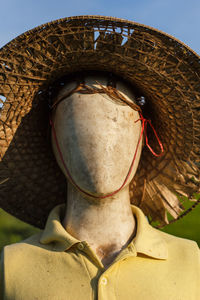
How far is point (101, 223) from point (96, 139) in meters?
0.31

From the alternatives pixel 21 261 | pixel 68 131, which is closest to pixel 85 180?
pixel 68 131

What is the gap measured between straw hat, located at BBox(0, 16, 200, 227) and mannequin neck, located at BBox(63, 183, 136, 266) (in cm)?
31

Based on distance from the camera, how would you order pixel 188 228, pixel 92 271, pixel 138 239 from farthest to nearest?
pixel 188 228 < pixel 138 239 < pixel 92 271

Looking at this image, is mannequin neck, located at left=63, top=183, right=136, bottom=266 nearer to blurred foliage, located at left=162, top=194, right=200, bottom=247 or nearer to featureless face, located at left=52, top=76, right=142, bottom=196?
featureless face, located at left=52, top=76, right=142, bottom=196

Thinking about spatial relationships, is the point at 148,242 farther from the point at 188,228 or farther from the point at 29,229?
the point at 29,229

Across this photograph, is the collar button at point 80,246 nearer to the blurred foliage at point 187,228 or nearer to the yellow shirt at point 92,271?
the yellow shirt at point 92,271

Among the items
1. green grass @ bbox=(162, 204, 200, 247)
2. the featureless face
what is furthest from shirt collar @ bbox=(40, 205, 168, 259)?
green grass @ bbox=(162, 204, 200, 247)

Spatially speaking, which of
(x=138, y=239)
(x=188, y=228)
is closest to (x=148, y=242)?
(x=138, y=239)

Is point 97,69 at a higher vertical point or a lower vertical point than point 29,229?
higher

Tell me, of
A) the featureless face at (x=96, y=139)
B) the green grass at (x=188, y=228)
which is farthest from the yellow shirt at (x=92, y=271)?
the green grass at (x=188, y=228)

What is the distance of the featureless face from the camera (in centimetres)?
118

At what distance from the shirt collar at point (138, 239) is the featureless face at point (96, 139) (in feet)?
0.59

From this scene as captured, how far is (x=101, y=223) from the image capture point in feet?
4.12

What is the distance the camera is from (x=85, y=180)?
3.89 feet
